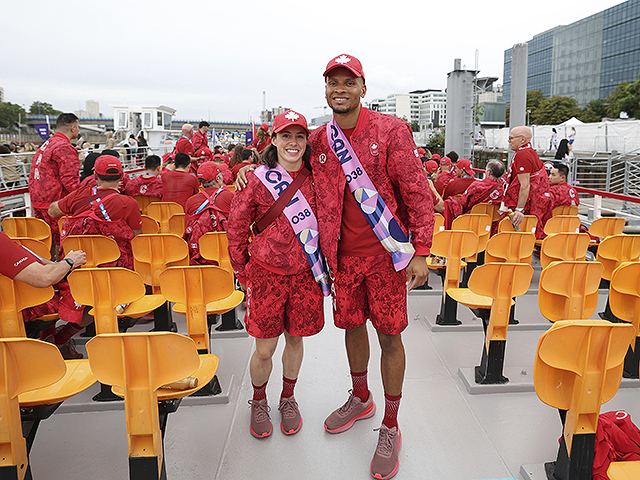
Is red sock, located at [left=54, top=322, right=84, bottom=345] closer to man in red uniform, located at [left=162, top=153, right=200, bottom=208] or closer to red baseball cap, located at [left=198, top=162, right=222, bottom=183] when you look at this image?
red baseball cap, located at [left=198, top=162, right=222, bottom=183]

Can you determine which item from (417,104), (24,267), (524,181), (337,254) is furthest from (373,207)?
(417,104)

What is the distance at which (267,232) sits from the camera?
7.67 feet

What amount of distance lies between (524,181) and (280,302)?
370 centimetres

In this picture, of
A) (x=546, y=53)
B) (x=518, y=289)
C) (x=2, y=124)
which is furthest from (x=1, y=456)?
(x=546, y=53)

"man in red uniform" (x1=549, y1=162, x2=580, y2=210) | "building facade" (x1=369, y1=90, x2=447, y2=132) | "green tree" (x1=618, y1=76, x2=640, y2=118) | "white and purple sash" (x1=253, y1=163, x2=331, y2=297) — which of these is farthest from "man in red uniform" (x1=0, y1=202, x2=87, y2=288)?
"building facade" (x1=369, y1=90, x2=447, y2=132)

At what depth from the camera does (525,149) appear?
4.91 meters

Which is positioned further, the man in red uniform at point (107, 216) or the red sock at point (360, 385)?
the man in red uniform at point (107, 216)

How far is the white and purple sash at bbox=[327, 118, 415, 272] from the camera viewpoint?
2199 millimetres

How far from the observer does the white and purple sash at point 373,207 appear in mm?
2199

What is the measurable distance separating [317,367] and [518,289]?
1.53m

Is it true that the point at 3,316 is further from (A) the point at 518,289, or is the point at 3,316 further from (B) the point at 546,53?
(B) the point at 546,53

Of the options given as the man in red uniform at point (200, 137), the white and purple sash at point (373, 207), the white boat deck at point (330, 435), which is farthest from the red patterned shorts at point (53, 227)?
the man in red uniform at point (200, 137)

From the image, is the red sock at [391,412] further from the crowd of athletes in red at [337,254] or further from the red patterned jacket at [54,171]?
the red patterned jacket at [54,171]

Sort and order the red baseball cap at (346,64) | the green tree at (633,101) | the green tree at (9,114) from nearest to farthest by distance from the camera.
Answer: the red baseball cap at (346,64) < the green tree at (633,101) < the green tree at (9,114)
